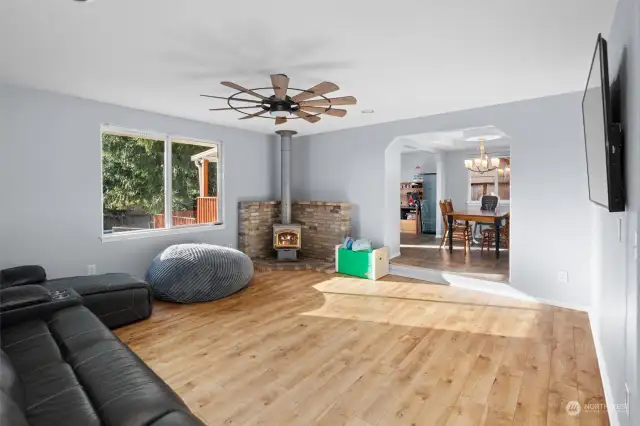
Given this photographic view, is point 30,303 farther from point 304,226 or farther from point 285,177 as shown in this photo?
point 304,226

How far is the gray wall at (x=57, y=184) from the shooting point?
3.60 meters

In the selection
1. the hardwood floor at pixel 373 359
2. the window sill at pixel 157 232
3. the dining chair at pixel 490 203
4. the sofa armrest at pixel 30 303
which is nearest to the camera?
the hardwood floor at pixel 373 359

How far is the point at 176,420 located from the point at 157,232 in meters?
4.10

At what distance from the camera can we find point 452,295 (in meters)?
4.33

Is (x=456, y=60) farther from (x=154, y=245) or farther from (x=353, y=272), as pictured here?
(x=154, y=245)

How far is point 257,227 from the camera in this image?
6133 millimetres

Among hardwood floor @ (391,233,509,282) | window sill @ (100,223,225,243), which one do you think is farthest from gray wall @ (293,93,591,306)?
window sill @ (100,223,225,243)

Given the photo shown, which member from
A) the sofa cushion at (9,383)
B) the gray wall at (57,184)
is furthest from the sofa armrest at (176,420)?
the gray wall at (57,184)

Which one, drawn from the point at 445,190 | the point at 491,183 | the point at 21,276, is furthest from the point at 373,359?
the point at 491,183

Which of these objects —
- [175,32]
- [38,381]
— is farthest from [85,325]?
[175,32]

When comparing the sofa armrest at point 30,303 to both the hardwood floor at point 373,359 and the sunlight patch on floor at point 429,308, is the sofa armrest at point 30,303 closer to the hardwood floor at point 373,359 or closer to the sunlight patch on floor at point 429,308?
the hardwood floor at point 373,359

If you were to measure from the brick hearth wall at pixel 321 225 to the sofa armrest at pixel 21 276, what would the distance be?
3831 millimetres

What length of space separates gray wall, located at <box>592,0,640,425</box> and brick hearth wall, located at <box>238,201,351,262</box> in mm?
3924

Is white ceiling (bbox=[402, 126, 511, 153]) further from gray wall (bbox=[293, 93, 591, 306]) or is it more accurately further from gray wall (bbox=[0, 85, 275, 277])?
gray wall (bbox=[0, 85, 275, 277])
